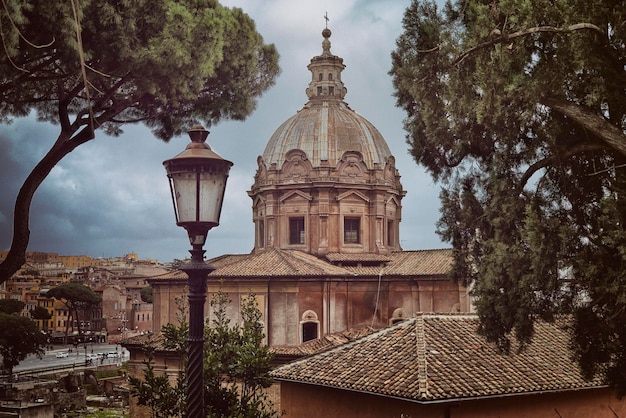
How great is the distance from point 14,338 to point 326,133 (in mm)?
22568

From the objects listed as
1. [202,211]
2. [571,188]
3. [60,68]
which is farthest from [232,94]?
[202,211]

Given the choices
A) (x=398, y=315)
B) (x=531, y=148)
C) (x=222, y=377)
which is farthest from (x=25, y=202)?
(x=398, y=315)

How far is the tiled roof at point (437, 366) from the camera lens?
14.2m

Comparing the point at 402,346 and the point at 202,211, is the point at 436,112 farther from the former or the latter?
the point at 402,346

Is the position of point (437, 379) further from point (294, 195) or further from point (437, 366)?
point (294, 195)

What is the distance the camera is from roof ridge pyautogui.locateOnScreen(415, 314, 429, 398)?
45.1 ft

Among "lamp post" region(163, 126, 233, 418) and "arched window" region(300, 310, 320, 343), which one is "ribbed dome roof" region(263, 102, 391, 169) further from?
"lamp post" region(163, 126, 233, 418)

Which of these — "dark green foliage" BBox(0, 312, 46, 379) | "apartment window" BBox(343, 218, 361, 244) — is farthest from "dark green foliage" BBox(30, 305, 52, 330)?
"apartment window" BBox(343, 218, 361, 244)

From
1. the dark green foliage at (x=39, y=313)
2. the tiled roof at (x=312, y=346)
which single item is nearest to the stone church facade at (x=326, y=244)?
the tiled roof at (x=312, y=346)

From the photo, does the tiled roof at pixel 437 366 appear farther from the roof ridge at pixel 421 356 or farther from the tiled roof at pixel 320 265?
the tiled roof at pixel 320 265

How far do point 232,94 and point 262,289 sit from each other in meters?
16.9

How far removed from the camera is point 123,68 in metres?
8.38

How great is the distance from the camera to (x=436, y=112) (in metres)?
9.11

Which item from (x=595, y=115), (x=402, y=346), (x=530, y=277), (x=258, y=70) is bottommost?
(x=402, y=346)
